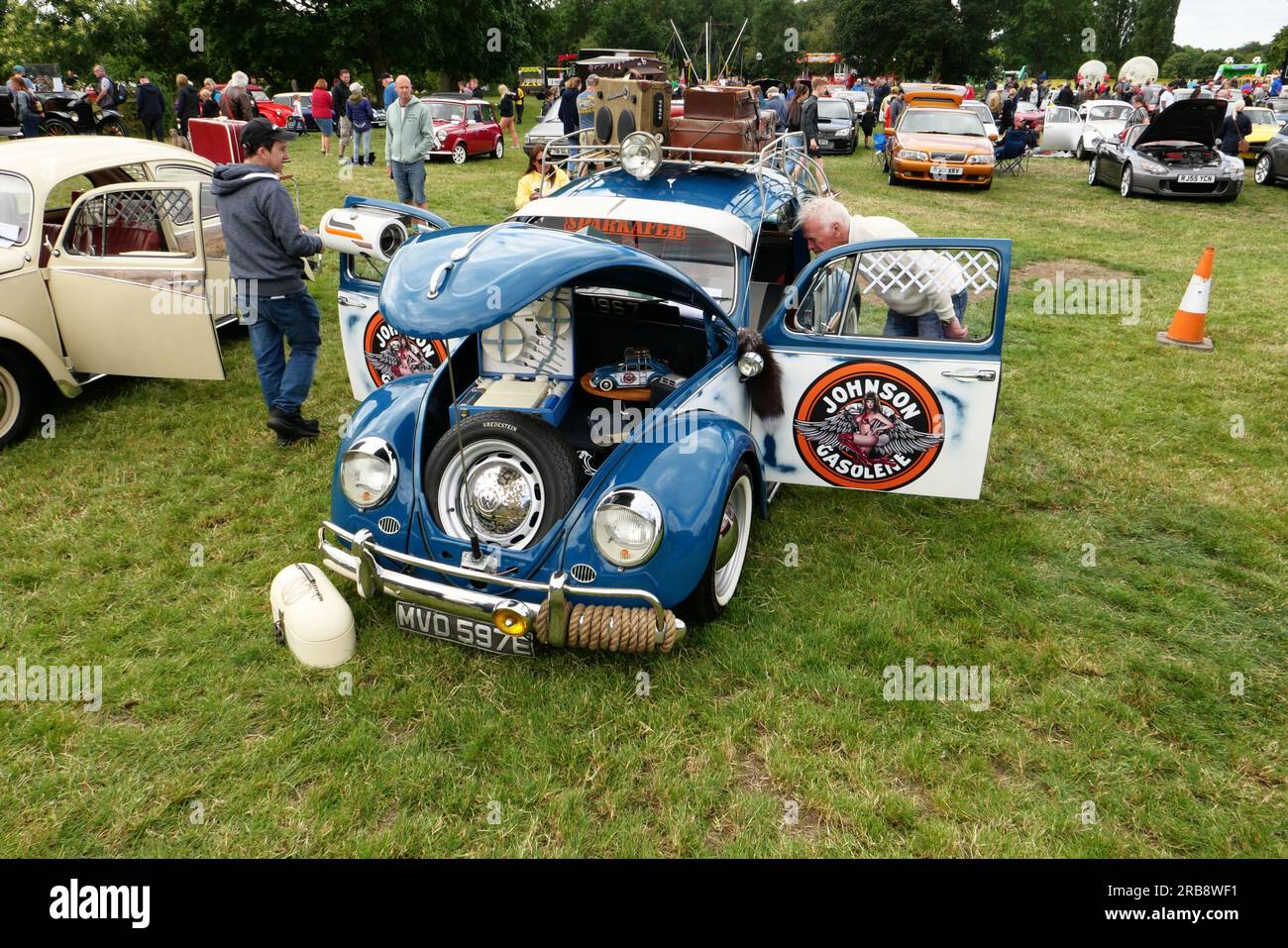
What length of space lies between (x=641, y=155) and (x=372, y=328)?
219 cm

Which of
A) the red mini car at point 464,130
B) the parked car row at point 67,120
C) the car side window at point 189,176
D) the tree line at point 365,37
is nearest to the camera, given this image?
the car side window at point 189,176

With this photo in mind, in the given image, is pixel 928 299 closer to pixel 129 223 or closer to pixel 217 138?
pixel 129 223

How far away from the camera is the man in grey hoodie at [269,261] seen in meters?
5.54

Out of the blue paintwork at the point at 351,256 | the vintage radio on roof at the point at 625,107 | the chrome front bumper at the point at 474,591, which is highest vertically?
the vintage radio on roof at the point at 625,107

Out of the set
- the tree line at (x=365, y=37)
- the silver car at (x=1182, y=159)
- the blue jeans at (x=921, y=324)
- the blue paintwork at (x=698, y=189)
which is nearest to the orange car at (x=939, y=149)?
the silver car at (x=1182, y=159)

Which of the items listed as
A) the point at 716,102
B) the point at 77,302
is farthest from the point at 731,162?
the point at 77,302

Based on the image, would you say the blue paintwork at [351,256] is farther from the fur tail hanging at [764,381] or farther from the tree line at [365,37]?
the tree line at [365,37]

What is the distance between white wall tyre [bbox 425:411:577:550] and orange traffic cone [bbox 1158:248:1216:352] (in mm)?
7194

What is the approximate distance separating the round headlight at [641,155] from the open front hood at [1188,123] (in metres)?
13.3

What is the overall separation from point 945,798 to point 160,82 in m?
42.9

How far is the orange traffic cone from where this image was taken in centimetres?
823

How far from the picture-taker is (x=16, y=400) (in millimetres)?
5996

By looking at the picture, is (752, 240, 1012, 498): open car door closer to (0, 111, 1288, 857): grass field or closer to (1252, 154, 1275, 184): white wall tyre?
(0, 111, 1288, 857): grass field

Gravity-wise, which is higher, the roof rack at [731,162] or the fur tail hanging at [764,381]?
the roof rack at [731,162]
